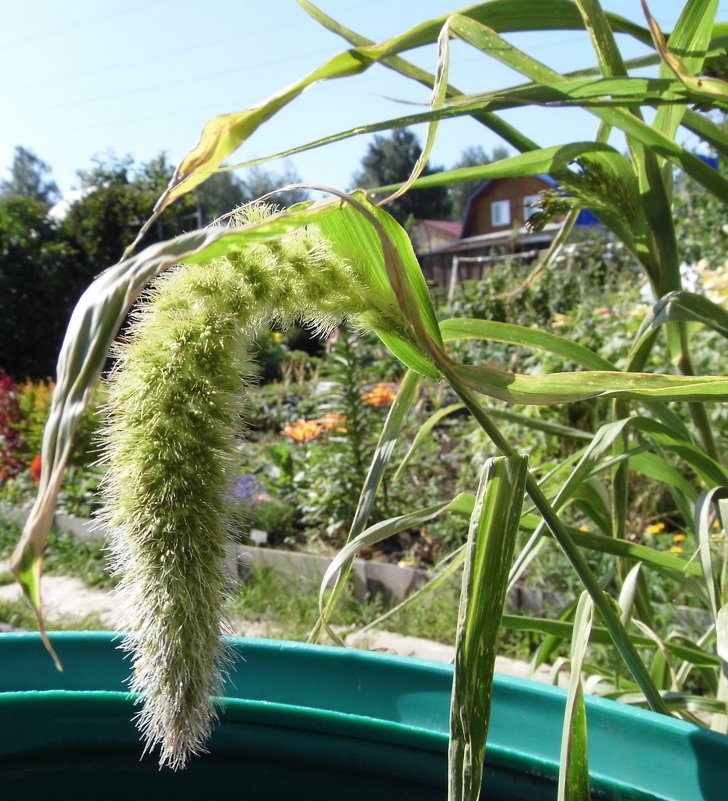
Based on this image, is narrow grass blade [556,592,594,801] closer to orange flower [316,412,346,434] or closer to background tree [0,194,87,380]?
orange flower [316,412,346,434]

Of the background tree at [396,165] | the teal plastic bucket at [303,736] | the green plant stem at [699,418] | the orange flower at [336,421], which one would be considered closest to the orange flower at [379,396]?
the orange flower at [336,421]

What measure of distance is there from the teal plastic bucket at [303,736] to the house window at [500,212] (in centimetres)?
3282

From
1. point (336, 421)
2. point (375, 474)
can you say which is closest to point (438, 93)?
point (375, 474)

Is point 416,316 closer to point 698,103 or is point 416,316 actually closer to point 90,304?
point 90,304

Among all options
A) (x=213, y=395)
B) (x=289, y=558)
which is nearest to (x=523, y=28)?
(x=213, y=395)

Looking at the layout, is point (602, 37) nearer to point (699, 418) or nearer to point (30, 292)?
point (699, 418)

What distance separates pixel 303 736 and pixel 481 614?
0.34 m

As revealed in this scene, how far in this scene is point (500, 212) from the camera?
32.8m

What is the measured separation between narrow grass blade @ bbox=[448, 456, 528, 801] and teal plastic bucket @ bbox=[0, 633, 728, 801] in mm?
237

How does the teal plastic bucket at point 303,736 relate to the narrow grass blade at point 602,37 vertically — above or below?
below

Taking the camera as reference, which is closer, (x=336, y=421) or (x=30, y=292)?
(x=336, y=421)

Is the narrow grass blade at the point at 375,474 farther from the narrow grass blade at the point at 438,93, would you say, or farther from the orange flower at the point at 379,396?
the orange flower at the point at 379,396

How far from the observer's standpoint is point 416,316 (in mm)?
455

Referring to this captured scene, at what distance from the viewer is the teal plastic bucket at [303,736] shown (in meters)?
0.69
